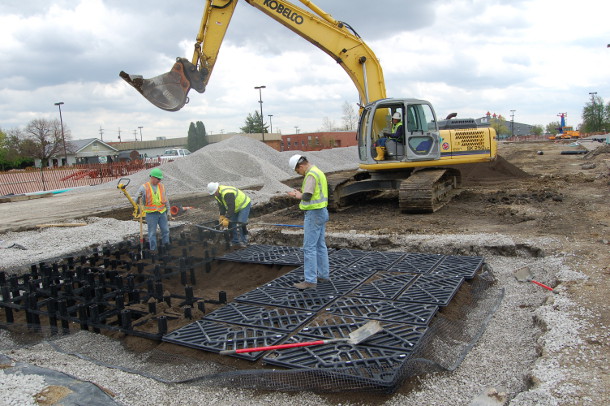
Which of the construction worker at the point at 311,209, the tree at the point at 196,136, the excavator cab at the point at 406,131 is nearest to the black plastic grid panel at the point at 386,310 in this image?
the construction worker at the point at 311,209

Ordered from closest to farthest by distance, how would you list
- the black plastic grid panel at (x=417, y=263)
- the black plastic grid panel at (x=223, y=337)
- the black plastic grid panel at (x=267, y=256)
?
the black plastic grid panel at (x=223, y=337), the black plastic grid panel at (x=417, y=263), the black plastic grid panel at (x=267, y=256)

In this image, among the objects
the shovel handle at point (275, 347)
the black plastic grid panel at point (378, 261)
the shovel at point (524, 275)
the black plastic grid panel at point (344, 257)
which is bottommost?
the shovel at point (524, 275)

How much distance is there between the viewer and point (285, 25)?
39.8ft

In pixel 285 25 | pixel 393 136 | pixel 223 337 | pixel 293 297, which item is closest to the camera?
pixel 223 337

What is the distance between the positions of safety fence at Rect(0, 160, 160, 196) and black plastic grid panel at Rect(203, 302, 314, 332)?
76.5 ft

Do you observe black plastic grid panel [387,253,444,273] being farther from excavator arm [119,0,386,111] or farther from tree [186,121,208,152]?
tree [186,121,208,152]

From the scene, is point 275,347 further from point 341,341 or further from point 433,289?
point 433,289

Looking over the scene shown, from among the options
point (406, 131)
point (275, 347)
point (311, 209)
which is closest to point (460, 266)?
point (311, 209)

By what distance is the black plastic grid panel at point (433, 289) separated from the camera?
16.8ft

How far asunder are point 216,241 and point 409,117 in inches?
220

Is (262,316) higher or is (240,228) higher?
(240,228)

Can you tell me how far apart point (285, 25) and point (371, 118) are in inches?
138

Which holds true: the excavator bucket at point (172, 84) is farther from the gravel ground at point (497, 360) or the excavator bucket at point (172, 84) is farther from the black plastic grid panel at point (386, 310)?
the black plastic grid panel at point (386, 310)

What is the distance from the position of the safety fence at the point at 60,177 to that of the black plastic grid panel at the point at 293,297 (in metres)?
23.1
